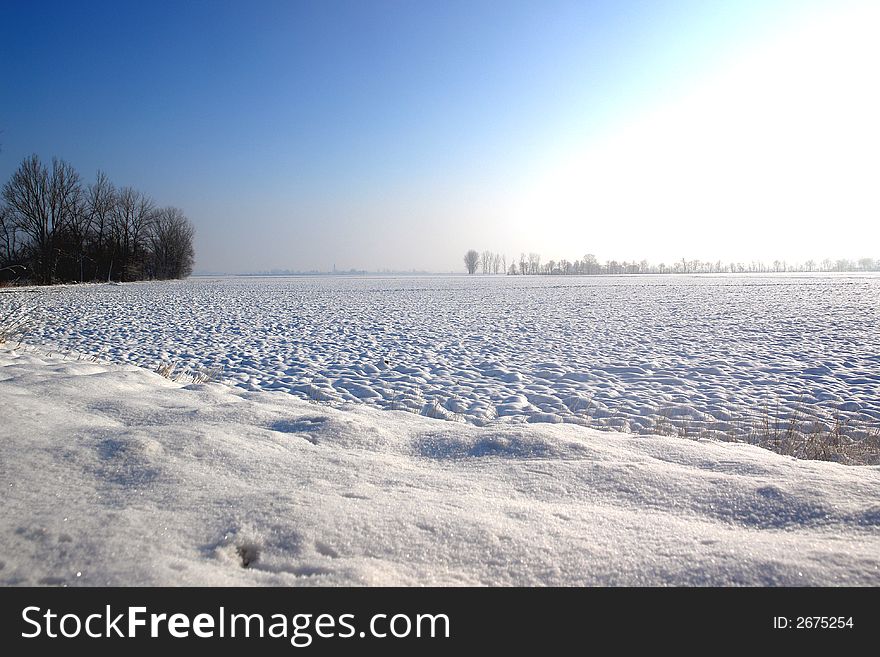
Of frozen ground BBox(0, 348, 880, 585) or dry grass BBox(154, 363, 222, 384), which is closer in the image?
frozen ground BBox(0, 348, 880, 585)

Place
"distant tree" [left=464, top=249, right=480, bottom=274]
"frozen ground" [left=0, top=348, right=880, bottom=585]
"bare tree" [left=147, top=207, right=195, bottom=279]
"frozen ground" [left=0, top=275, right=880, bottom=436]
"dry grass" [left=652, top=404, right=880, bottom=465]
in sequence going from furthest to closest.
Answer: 1. "distant tree" [left=464, top=249, right=480, bottom=274]
2. "bare tree" [left=147, top=207, right=195, bottom=279]
3. "frozen ground" [left=0, top=275, right=880, bottom=436]
4. "dry grass" [left=652, top=404, right=880, bottom=465]
5. "frozen ground" [left=0, top=348, right=880, bottom=585]

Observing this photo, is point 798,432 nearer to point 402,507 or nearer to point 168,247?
point 402,507

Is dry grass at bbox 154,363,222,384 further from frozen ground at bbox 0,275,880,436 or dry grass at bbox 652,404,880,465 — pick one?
dry grass at bbox 652,404,880,465

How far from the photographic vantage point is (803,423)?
15.6 feet

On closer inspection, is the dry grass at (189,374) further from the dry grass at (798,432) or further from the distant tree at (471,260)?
the distant tree at (471,260)

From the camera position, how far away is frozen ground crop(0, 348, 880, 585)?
1.52m

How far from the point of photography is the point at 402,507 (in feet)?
6.56

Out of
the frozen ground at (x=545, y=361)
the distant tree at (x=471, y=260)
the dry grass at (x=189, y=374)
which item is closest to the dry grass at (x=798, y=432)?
the frozen ground at (x=545, y=361)

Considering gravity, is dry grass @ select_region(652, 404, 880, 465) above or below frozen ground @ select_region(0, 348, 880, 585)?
below

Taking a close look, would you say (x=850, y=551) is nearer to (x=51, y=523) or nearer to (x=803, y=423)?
(x=51, y=523)

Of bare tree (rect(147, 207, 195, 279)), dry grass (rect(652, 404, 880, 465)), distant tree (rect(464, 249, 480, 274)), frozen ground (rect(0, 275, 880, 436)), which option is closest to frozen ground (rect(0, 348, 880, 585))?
dry grass (rect(652, 404, 880, 465))

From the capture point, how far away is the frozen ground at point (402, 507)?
1524mm

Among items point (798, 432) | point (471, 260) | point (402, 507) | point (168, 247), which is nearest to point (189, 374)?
point (402, 507)
